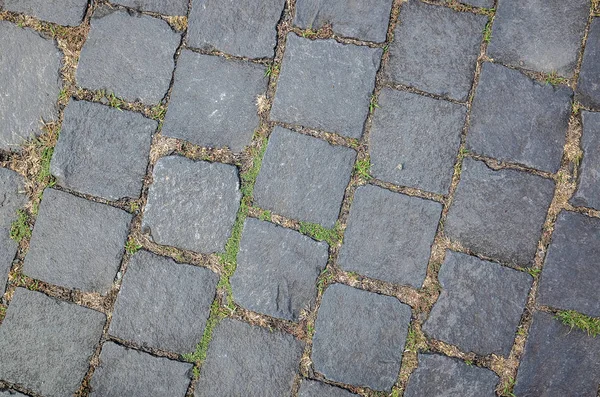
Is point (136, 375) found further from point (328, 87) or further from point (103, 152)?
point (328, 87)

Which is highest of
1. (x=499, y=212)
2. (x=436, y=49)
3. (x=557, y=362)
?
(x=436, y=49)

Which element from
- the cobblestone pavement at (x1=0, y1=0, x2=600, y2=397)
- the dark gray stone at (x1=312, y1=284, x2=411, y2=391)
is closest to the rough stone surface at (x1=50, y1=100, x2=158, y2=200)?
the cobblestone pavement at (x1=0, y1=0, x2=600, y2=397)

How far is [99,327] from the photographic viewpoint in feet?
8.77

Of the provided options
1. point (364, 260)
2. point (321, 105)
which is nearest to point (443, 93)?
point (321, 105)

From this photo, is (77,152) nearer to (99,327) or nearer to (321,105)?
(99,327)

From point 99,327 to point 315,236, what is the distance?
3.84ft

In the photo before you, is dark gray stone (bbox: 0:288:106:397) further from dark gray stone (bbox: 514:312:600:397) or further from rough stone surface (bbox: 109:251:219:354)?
dark gray stone (bbox: 514:312:600:397)

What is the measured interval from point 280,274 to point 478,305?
975 mm

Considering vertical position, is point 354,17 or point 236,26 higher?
point 354,17

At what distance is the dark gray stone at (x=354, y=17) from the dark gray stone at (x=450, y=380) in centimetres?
163

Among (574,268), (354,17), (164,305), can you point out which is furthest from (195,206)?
(574,268)

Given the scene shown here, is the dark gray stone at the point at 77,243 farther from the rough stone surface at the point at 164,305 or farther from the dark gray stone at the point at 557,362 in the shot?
the dark gray stone at the point at 557,362

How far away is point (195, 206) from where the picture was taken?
8.74 feet

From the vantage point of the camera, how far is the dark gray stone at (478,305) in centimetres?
259
